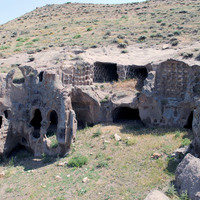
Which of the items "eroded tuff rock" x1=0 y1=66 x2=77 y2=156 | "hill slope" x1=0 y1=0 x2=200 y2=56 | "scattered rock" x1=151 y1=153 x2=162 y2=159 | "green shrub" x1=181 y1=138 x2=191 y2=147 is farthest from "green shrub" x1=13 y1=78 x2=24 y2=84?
"green shrub" x1=181 y1=138 x2=191 y2=147

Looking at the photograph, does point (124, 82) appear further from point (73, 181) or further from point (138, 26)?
point (138, 26)

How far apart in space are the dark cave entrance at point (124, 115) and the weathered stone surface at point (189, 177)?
343 inches

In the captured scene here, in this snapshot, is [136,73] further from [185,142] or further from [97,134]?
[185,142]

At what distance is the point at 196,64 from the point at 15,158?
1231 cm

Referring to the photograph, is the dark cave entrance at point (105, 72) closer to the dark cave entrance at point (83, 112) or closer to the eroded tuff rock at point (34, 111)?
the dark cave entrance at point (83, 112)

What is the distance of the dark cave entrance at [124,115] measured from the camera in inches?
729

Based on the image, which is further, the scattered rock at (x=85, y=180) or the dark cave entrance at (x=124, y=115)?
the dark cave entrance at (x=124, y=115)

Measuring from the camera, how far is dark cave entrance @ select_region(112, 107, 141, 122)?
1852 centimetres

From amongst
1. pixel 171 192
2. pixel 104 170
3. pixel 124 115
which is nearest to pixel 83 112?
pixel 124 115

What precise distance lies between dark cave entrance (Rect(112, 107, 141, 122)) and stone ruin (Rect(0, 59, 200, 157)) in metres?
0.16

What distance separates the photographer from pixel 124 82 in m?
19.1

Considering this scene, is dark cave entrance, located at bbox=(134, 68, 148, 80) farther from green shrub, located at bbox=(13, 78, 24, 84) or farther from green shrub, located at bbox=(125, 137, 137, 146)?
green shrub, located at bbox=(13, 78, 24, 84)

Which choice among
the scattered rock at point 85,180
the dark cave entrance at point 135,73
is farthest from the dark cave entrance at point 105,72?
the scattered rock at point 85,180

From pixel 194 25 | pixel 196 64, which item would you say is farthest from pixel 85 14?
pixel 196 64
